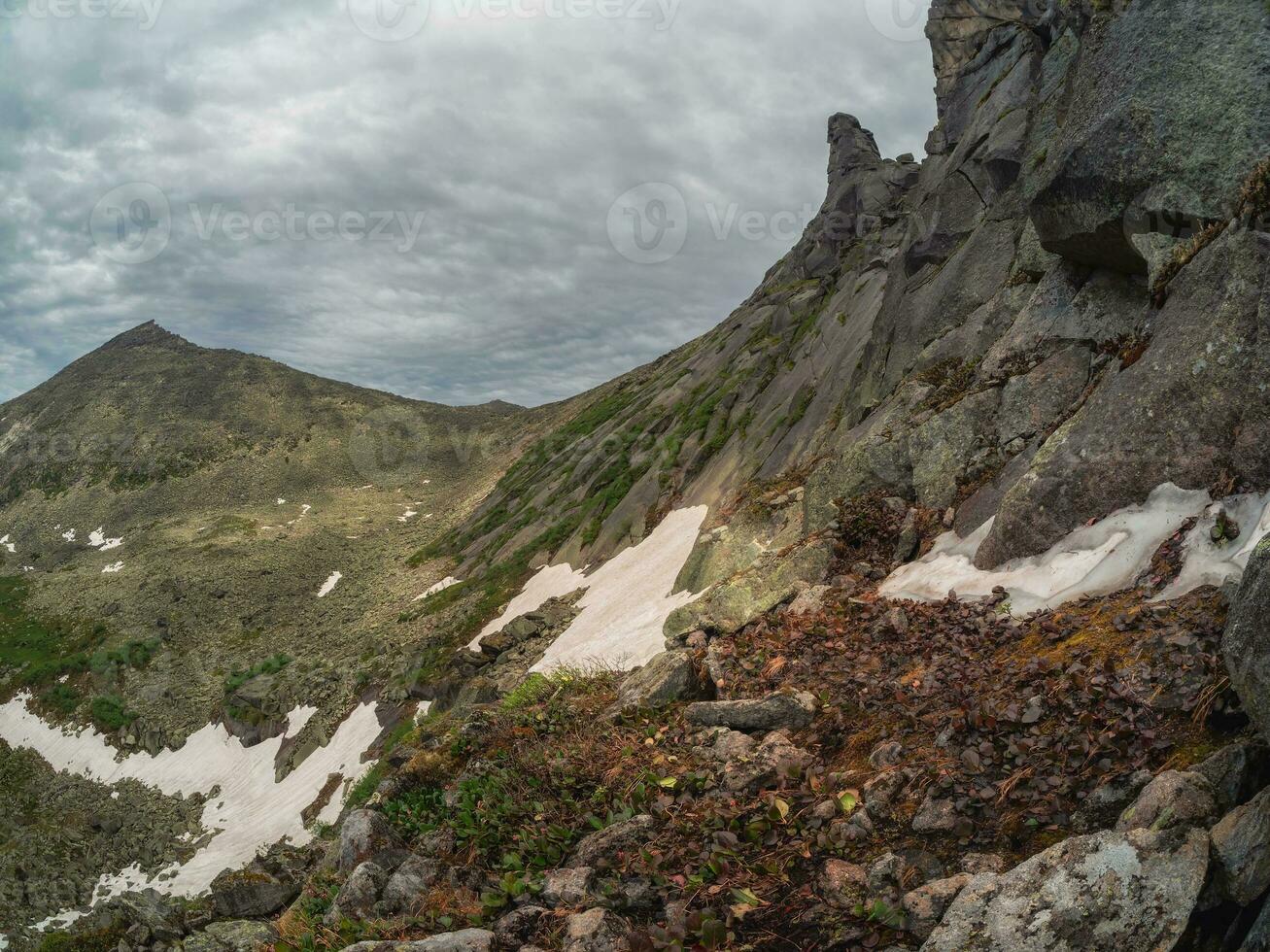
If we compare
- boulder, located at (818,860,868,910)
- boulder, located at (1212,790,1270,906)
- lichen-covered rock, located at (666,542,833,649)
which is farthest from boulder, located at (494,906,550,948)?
lichen-covered rock, located at (666,542,833,649)

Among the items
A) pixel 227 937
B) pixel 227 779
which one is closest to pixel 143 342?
pixel 227 779

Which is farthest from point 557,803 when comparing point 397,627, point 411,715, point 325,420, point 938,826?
point 325,420

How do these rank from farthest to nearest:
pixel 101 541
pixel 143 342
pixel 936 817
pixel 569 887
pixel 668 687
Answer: pixel 143 342
pixel 101 541
pixel 668 687
pixel 569 887
pixel 936 817

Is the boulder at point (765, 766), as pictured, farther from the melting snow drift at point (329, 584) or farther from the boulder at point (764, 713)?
the melting snow drift at point (329, 584)

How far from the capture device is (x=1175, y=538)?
25.0ft

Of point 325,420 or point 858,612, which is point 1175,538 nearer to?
point 858,612

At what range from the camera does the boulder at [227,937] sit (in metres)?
11.4

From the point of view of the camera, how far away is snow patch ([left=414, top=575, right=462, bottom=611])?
56.3m

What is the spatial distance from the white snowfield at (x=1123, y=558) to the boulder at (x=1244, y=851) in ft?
9.75

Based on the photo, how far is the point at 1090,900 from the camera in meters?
4.30

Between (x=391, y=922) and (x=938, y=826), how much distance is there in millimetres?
5813

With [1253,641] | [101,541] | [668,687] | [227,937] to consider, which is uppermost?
Answer: [101,541]

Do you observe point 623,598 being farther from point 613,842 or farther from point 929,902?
point 929,902

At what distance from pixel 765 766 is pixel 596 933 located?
2.44 m
